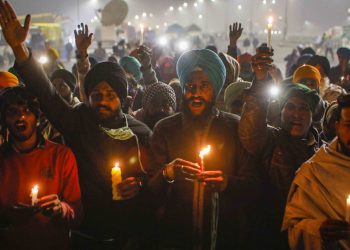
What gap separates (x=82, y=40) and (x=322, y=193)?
128 inches

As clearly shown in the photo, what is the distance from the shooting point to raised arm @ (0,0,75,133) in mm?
3494

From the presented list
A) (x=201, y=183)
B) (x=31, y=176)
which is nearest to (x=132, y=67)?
(x=31, y=176)

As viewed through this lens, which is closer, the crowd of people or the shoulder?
the crowd of people

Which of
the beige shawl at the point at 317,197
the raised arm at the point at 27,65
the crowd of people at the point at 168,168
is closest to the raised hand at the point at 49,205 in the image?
the crowd of people at the point at 168,168

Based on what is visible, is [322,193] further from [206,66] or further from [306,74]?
[306,74]

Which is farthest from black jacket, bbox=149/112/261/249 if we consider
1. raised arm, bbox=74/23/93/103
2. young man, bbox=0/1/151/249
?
raised arm, bbox=74/23/93/103

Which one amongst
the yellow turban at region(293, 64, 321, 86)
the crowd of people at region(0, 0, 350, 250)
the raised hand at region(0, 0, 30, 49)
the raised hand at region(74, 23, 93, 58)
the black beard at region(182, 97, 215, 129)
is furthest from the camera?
the yellow turban at region(293, 64, 321, 86)

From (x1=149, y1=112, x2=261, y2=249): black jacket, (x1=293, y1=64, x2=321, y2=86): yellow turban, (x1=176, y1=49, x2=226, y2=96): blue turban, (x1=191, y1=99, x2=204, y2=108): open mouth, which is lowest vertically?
(x1=149, y1=112, x2=261, y2=249): black jacket

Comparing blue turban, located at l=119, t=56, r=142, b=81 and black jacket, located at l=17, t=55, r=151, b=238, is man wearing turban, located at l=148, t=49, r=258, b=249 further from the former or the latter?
blue turban, located at l=119, t=56, r=142, b=81

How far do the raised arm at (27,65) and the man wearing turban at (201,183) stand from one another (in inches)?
33.8

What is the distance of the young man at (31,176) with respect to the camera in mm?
3377

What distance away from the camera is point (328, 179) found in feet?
10.0

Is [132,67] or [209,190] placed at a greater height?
[132,67]

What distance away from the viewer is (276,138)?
3912 millimetres
